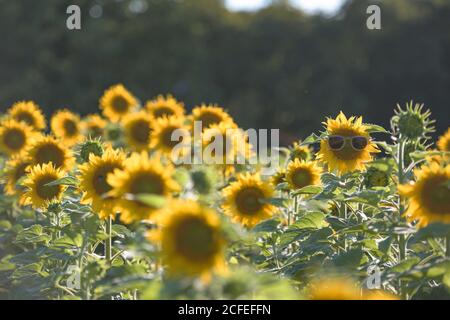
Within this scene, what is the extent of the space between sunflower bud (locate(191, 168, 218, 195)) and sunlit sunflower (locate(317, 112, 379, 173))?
3.62ft

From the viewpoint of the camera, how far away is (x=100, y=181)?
335 centimetres

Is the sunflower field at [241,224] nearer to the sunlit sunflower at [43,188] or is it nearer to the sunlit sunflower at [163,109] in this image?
the sunlit sunflower at [43,188]

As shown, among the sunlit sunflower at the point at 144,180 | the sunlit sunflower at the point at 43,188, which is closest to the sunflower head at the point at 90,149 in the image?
the sunlit sunflower at the point at 43,188

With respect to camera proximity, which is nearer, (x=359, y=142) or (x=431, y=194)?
(x=431, y=194)

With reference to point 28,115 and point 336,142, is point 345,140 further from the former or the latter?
point 28,115

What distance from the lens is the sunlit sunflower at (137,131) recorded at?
6281mm

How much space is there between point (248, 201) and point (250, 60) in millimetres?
23439

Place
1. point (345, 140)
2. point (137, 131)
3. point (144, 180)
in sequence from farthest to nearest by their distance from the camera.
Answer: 1. point (137, 131)
2. point (345, 140)
3. point (144, 180)

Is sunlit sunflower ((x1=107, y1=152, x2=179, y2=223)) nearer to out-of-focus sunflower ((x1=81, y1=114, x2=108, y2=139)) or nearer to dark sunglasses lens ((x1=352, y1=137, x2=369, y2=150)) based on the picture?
dark sunglasses lens ((x1=352, y1=137, x2=369, y2=150))

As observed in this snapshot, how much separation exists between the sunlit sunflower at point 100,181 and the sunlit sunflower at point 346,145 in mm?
966

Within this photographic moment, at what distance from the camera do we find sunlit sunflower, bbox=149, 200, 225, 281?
2.41 meters

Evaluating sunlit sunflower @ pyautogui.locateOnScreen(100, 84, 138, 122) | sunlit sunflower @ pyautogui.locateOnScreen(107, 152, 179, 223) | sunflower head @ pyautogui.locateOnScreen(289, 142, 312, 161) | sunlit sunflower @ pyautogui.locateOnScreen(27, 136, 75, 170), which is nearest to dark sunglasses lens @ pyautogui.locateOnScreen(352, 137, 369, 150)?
sunflower head @ pyautogui.locateOnScreen(289, 142, 312, 161)

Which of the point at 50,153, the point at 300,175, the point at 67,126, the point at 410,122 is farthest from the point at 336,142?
the point at 67,126

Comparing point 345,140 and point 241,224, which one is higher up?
point 345,140
